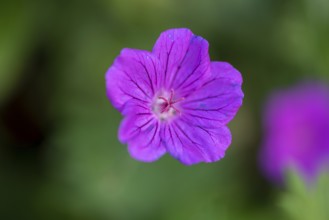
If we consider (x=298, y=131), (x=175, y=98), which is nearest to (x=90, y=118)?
(x=175, y=98)

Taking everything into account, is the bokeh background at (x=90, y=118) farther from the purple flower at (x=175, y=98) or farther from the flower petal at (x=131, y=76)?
the flower petal at (x=131, y=76)

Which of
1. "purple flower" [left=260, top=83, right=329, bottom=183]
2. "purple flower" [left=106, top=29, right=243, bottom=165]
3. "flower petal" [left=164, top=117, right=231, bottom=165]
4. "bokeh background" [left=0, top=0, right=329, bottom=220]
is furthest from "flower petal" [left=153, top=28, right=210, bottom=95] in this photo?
"purple flower" [left=260, top=83, right=329, bottom=183]

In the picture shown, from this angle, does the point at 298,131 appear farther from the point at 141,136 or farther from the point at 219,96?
the point at 141,136

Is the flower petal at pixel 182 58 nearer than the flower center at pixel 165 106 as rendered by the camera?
Yes

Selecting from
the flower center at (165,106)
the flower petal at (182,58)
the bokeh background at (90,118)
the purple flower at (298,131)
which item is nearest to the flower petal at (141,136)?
the flower center at (165,106)

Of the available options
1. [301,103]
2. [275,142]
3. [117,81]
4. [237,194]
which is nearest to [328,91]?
[301,103]
